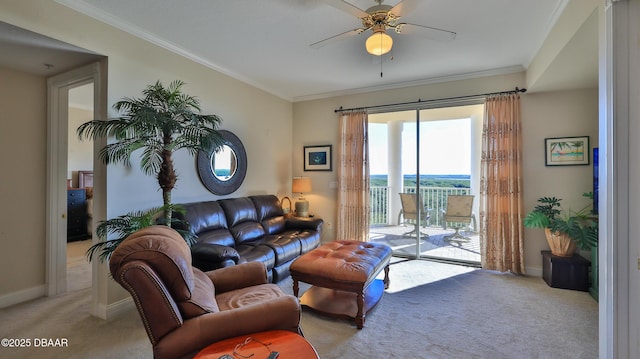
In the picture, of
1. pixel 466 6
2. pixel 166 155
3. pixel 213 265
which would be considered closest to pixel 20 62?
pixel 166 155

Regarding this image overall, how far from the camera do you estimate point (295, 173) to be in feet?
16.9

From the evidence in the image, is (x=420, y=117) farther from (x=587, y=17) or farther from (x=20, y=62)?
(x=20, y=62)

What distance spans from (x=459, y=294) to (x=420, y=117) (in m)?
2.65

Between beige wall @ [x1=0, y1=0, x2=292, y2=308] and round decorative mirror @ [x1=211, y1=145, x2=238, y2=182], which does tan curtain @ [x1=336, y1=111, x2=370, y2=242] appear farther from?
beige wall @ [x1=0, y1=0, x2=292, y2=308]

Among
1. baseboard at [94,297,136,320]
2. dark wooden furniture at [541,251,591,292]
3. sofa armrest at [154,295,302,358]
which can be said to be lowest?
baseboard at [94,297,136,320]

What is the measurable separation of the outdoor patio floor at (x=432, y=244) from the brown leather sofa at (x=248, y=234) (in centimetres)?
160

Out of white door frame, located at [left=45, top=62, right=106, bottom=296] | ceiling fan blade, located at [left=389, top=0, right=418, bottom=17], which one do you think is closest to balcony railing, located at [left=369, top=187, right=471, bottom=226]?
ceiling fan blade, located at [left=389, top=0, right=418, bottom=17]

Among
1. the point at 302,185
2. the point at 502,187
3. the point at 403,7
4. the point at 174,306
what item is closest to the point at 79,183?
the point at 302,185

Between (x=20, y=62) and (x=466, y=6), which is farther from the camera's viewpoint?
(x=20, y=62)

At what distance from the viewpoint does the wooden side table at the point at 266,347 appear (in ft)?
3.96

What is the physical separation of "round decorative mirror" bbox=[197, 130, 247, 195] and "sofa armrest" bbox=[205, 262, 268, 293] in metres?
1.74

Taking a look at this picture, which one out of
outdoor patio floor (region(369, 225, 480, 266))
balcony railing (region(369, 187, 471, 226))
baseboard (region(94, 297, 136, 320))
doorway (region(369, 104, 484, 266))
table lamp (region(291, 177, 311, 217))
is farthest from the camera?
balcony railing (region(369, 187, 471, 226))

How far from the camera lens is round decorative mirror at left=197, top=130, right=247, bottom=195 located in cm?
347

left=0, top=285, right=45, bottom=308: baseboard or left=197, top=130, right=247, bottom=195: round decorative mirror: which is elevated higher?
left=197, top=130, right=247, bottom=195: round decorative mirror
